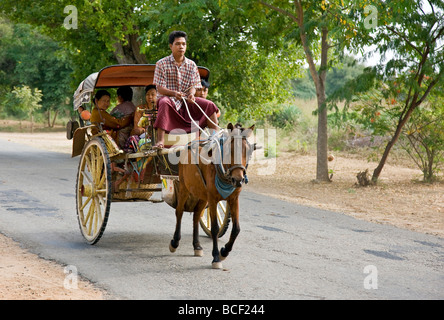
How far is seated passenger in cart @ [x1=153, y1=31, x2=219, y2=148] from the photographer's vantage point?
22.6 feet

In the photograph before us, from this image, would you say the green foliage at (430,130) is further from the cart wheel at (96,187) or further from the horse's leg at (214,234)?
the horse's leg at (214,234)

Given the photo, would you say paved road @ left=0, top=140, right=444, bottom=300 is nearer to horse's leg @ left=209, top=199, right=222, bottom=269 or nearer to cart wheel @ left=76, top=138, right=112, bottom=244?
horse's leg @ left=209, top=199, right=222, bottom=269

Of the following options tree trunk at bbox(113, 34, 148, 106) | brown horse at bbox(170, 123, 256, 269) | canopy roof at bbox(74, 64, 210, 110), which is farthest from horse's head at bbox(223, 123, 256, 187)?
tree trunk at bbox(113, 34, 148, 106)

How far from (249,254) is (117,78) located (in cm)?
336

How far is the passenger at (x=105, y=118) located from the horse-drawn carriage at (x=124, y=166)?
0.38 ft

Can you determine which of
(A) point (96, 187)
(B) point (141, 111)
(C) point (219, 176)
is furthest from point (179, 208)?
(B) point (141, 111)

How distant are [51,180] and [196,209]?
7.89m

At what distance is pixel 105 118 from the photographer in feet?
26.5

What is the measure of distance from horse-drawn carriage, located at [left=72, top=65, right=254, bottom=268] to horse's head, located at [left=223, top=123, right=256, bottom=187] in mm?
533

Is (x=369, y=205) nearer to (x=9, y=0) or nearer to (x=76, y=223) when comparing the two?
(x=76, y=223)

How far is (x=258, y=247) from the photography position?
752 centimetres

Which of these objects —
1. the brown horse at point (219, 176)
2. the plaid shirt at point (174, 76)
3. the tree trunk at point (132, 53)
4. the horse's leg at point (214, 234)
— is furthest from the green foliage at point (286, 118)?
the horse's leg at point (214, 234)

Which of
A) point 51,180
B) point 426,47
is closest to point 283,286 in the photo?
point 51,180

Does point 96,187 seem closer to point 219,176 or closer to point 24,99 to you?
point 219,176
